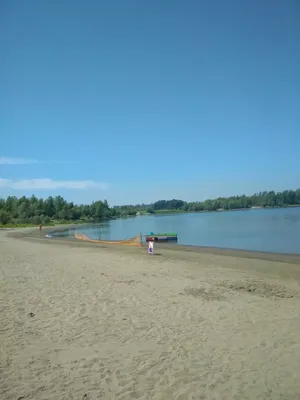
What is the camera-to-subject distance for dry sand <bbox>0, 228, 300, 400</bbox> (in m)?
5.00

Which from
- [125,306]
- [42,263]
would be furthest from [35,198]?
[125,306]

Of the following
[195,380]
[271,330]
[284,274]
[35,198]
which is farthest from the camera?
[35,198]

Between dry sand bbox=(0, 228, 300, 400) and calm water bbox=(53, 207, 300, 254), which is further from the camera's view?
calm water bbox=(53, 207, 300, 254)

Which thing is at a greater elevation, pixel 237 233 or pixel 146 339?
pixel 146 339

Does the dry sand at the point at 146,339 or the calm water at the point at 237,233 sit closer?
the dry sand at the point at 146,339

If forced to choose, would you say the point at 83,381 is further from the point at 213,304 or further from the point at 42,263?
the point at 42,263

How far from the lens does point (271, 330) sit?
25.8 ft

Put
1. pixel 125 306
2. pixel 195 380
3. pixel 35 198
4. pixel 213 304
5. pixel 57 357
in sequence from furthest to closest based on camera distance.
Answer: pixel 35 198
pixel 213 304
pixel 125 306
pixel 57 357
pixel 195 380

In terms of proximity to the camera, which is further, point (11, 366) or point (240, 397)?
point (11, 366)

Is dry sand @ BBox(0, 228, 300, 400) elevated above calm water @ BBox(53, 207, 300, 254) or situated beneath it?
elevated above

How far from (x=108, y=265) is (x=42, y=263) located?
3.48 meters

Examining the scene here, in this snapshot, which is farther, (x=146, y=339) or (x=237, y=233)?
(x=237, y=233)

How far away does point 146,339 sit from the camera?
688cm

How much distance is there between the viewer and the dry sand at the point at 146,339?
5.00 meters
